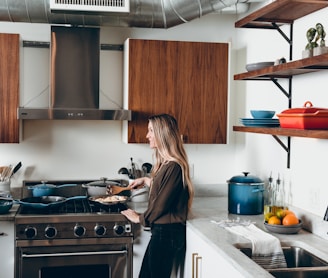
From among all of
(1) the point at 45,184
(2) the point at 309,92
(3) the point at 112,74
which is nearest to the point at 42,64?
(3) the point at 112,74

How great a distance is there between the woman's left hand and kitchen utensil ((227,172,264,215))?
646 millimetres

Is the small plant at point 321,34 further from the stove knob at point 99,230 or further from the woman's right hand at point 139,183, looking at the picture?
the stove knob at point 99,230

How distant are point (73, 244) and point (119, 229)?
298 mm

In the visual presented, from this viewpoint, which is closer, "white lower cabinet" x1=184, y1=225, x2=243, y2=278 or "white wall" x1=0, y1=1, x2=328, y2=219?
"white lower cabinet" x1=184, y1=225, x2=243, y2=278

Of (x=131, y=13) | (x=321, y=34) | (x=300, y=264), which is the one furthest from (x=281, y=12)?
(x=300, y=264)

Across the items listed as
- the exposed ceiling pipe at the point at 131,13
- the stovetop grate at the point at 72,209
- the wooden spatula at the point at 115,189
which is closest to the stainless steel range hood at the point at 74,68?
the exposed ceiling pipe at the point at 131,13

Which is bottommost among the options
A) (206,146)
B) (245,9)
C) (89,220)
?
(89,220)

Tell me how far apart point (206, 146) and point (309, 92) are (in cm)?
135

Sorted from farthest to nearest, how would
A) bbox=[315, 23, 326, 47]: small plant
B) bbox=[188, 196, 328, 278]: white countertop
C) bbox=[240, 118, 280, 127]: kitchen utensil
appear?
bbox=[240, 118, 280, 127]: kitchen utensil < bbox=[315, 23, 326, 47]: small plant < bbox=[188, 196, 328, 278]: white countertop

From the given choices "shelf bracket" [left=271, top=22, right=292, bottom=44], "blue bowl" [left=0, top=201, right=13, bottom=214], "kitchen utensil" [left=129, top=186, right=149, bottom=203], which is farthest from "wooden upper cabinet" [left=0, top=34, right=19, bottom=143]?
"shelf bracket" [left=271, top=22, right=292, bottom=44]

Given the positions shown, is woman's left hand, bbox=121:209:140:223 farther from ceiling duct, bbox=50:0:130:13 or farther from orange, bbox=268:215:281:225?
ceiling duct, bbox=50:0:130:13

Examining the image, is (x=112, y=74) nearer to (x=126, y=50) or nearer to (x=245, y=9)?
(x=126, y=50)

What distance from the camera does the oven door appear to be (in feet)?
10.9

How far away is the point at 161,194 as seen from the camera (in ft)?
10.3
